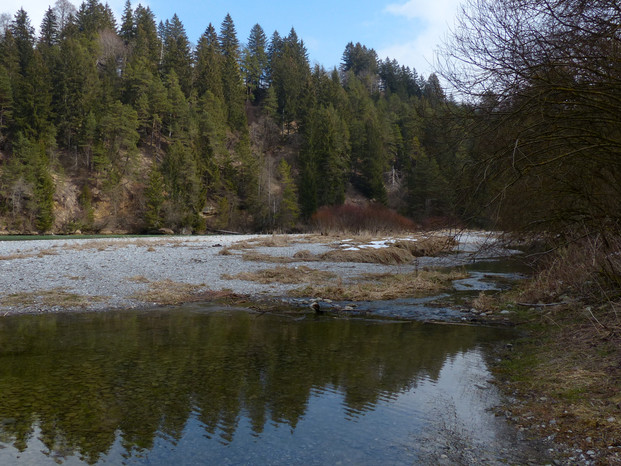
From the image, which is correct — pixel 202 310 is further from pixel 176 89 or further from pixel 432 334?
pixel 176 89

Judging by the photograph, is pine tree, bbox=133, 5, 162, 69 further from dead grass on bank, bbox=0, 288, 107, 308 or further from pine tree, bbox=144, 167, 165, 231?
dead grass on bank, bbox=0, 288, 107, 308

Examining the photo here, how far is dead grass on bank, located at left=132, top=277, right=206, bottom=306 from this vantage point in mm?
12653

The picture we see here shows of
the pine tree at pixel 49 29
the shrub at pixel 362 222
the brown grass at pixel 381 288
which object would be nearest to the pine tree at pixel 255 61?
the pine tree at pixel 49 29

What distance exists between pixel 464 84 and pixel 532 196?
3.61 meters

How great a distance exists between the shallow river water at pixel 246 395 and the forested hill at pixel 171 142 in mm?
38764

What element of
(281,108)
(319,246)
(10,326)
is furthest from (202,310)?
(281,108)

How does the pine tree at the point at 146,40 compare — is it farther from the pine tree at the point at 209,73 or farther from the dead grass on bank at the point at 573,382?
the dead grass on bank at the point at 573,382

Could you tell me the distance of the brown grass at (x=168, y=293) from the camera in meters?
12.7

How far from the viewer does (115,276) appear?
15.9m

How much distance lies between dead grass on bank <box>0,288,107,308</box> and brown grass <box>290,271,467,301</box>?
18.2 ft

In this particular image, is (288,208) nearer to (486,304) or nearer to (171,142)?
(171,142)

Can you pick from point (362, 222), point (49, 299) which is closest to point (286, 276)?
point (49, 299)

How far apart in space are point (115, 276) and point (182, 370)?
32.9 feet

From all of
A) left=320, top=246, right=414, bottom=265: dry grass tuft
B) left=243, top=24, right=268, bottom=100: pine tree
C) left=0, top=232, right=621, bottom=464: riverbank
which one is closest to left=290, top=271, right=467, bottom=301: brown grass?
left=0, top=232, right=621, bottom=464: riverbank
